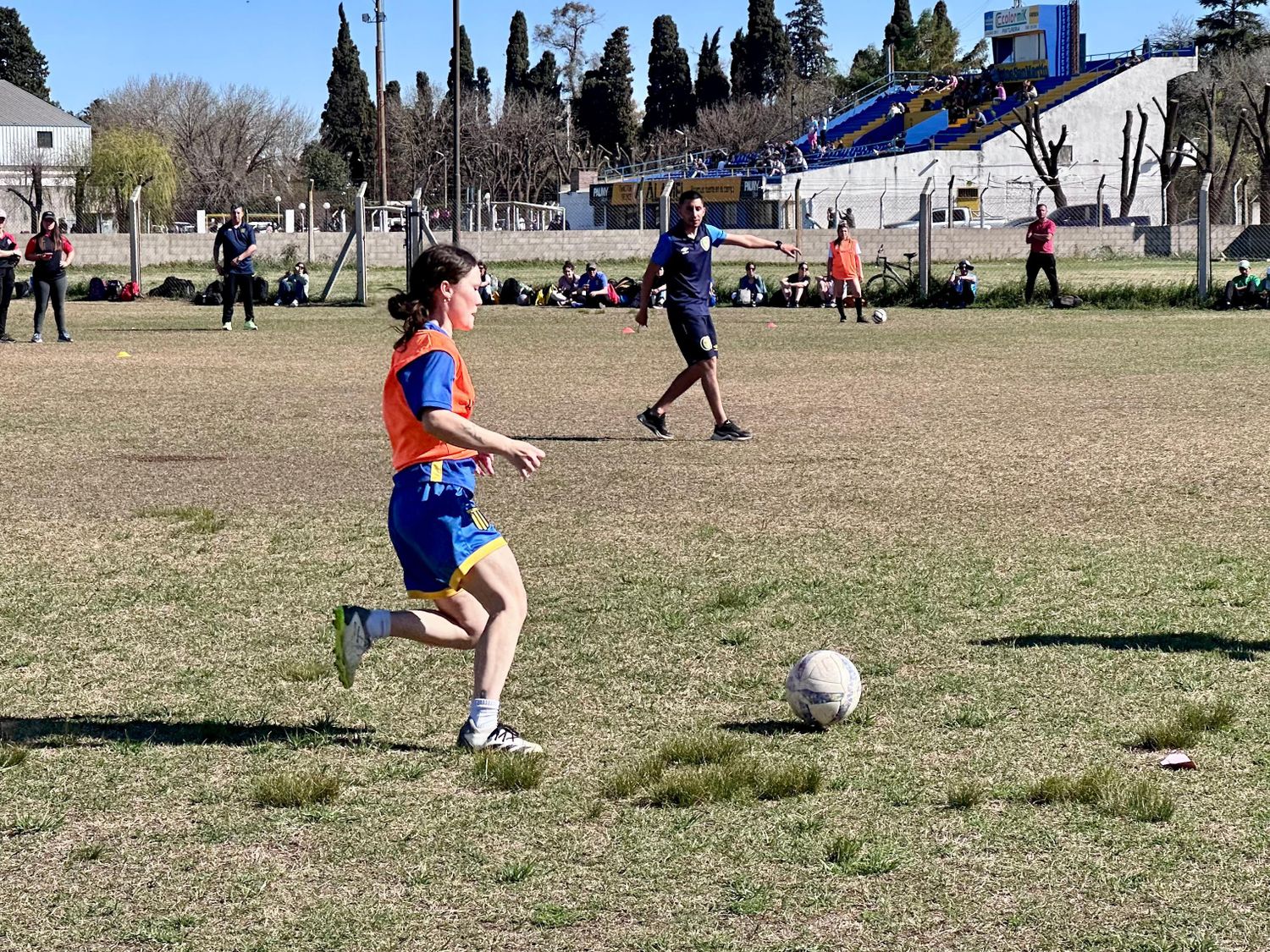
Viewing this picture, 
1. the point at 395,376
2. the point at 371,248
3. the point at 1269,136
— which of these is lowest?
the point at 395,376

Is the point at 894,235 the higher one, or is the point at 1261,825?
the point at 894,235

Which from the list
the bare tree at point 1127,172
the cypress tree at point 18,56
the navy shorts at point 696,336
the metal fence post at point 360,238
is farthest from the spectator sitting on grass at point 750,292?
the cypress tree at point 18,56

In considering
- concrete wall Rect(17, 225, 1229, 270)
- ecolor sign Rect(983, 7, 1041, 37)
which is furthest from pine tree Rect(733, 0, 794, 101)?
concrete wall Rect(17, 225, 1229, 270)

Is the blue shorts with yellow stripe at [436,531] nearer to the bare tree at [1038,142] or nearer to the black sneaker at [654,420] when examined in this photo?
the black sneaker at [654,420]

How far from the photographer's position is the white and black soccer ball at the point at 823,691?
5.41 metres

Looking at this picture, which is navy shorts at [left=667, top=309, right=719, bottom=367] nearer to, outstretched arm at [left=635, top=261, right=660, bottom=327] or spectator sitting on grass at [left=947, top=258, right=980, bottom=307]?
outstretched arm at [left=635, top=261, right=660, bottom=327]

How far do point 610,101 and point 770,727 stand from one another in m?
97.7

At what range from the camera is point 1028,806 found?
15.1ft

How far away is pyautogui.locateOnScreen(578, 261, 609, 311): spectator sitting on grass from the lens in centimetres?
3216

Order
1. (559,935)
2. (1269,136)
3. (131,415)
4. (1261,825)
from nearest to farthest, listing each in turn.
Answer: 1. (559,935)
2. (1261,825)
3. (131,415)
4. (1269,136)

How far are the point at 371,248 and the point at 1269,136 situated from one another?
43735 millimetres

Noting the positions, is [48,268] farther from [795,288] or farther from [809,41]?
[809,41]

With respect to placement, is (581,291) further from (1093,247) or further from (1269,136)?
(1269,136)

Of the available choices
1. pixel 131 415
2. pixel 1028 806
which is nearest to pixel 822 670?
pixel 1028 806
